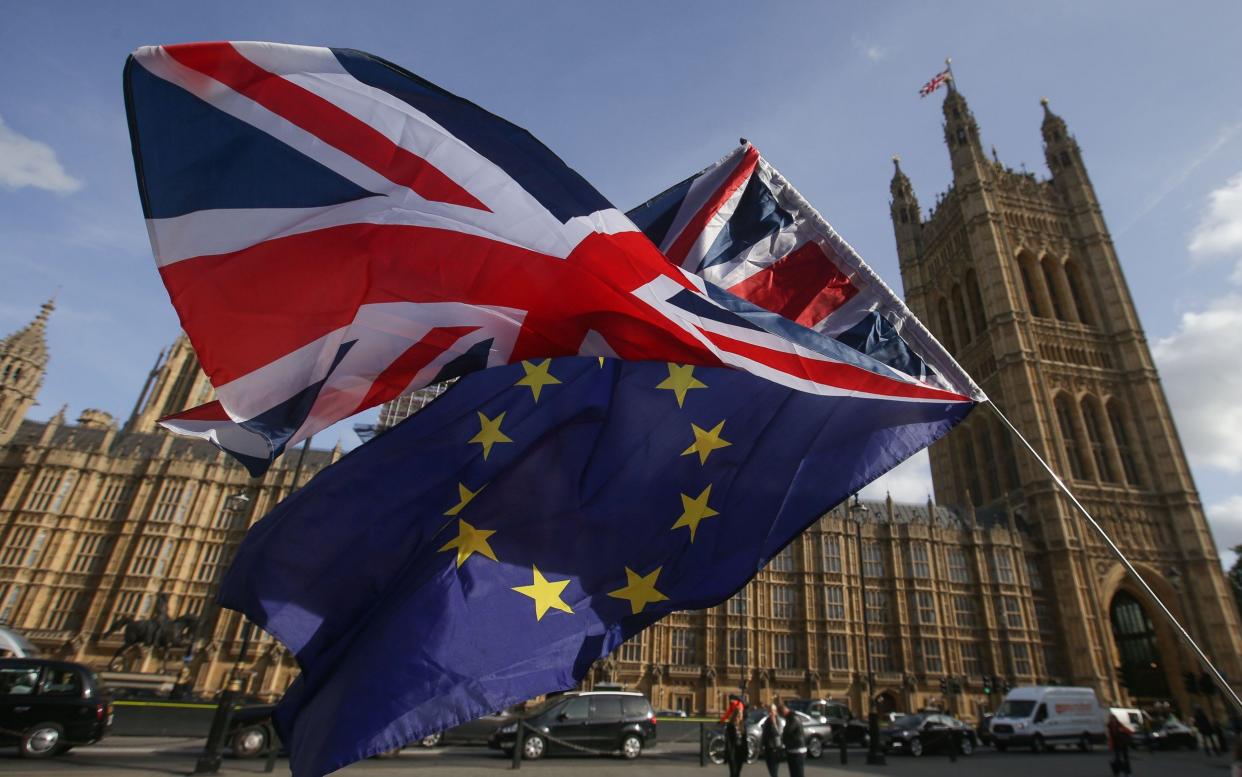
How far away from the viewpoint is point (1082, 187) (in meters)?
58.6

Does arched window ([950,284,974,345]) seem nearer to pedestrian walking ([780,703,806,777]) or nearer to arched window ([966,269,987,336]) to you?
arched window ([966,269,987,336])

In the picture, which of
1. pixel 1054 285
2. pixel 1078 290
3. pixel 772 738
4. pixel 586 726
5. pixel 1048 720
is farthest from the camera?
pixel 1054 285

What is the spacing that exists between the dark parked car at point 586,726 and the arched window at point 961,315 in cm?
5247

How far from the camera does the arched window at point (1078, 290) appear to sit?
2127 inches

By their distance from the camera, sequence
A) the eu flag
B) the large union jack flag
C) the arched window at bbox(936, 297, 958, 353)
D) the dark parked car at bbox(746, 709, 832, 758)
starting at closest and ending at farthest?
1. the large union jack flag
2. the eu flag
3. the dark parked car at bbox(746, 709, 832, 758)
4. the arched window at bbox(936, 297, 958, 353)

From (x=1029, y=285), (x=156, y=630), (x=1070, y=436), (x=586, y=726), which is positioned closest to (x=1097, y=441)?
(x=1070, y=436)

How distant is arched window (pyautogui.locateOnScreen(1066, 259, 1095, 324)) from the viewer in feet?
177

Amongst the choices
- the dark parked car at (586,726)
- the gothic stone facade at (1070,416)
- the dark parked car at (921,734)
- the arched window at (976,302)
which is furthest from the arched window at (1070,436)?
the dark parked car at (586,726)

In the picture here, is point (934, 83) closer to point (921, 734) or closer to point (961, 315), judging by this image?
point (961, 315)

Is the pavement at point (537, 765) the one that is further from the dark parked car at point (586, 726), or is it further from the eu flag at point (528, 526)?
the eu flag at point (528, 526)

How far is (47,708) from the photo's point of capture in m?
11.3

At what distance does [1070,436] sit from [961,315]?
1554cm

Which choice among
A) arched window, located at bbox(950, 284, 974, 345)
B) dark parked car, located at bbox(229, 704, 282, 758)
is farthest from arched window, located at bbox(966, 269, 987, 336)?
dark parked car, located at bbox(229, 704, 282, 758)

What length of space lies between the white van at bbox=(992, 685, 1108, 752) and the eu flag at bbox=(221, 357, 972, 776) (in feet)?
84.5
